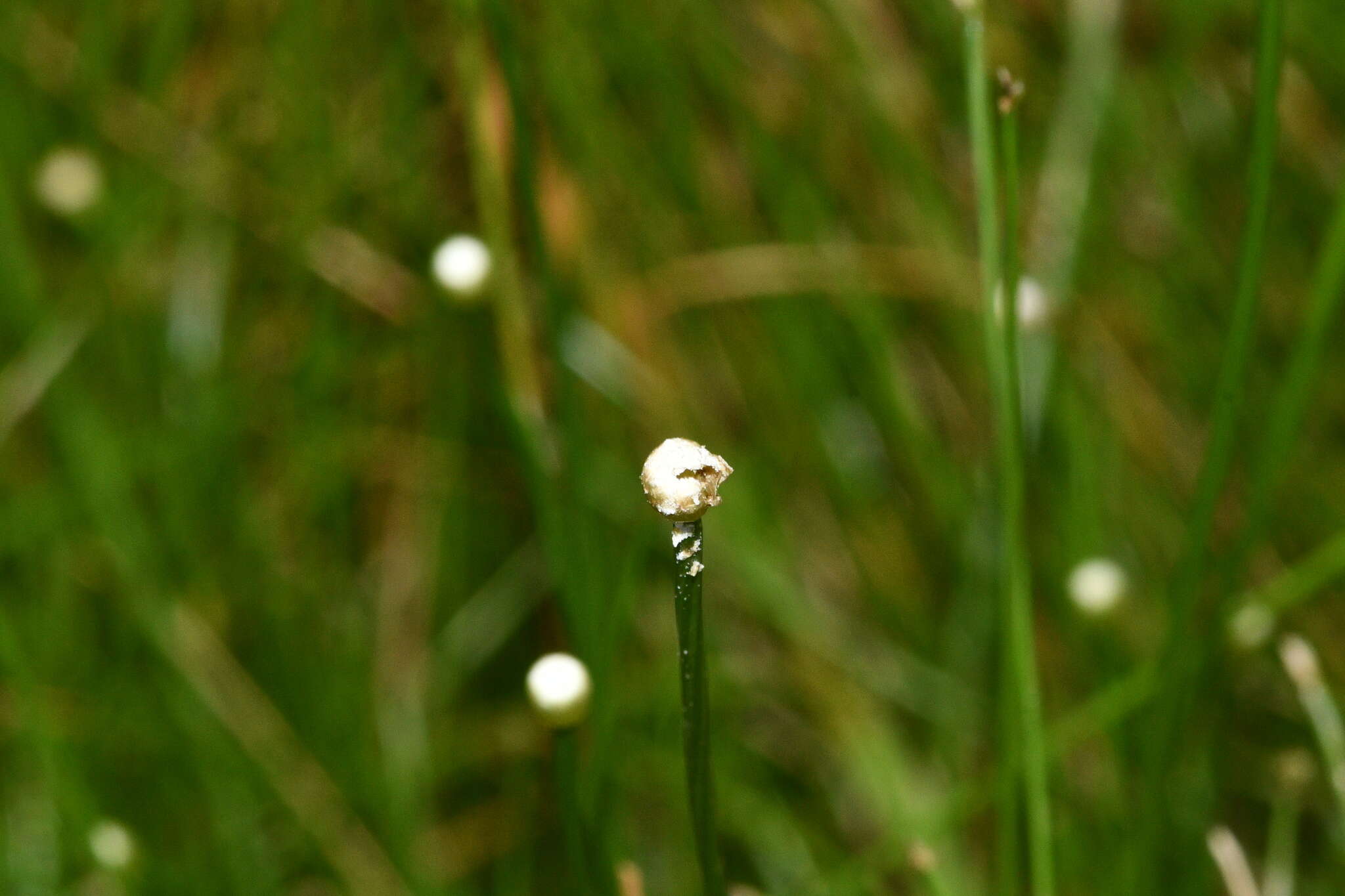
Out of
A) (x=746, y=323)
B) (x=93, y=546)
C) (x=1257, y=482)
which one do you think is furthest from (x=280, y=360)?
(x=1257, y=482)

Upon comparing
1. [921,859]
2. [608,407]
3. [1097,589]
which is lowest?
[921,859]

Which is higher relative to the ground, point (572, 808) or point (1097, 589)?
point (1097, 589)

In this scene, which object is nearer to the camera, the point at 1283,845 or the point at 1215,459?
the point at 1215,459

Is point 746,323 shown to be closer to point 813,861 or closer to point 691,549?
point 813,861

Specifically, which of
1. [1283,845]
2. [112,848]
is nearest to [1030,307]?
[1283,845]

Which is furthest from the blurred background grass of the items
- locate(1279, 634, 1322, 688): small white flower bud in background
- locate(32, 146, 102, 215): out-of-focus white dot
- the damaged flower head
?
the damaged flower head

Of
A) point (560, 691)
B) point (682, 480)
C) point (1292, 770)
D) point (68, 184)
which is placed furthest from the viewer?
point (68, 184)

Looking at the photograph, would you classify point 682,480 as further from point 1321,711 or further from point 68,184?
point 68,184
